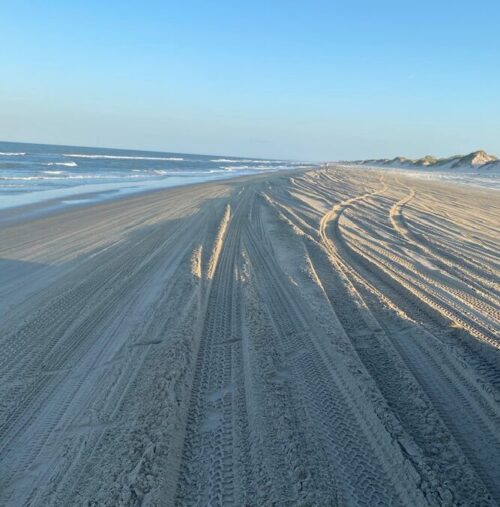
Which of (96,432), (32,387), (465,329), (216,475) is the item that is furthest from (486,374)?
(32,387)

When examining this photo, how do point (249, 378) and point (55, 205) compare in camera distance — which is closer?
point (249, 378)

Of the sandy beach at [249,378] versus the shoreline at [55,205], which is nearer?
the sandy beach at [249,378]

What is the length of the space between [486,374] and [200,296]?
142 inches

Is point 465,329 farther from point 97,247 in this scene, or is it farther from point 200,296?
point 97,247

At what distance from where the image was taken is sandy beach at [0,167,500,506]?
98.7 inches

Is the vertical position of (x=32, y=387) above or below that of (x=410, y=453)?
below

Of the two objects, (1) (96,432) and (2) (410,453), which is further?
(1) (96,432)

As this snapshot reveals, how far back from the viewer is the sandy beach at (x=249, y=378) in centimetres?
251

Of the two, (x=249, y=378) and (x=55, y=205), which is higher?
(x=249, y=378)

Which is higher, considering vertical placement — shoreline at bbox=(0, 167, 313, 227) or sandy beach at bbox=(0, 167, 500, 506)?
sandy beach at bbox=(0, 167, 500, 506)

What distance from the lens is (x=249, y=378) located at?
3.65 m

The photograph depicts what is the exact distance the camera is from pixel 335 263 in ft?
24.8

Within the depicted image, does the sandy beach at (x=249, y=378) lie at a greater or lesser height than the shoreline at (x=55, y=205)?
greater

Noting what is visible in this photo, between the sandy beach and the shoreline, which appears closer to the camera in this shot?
the sandy beach
